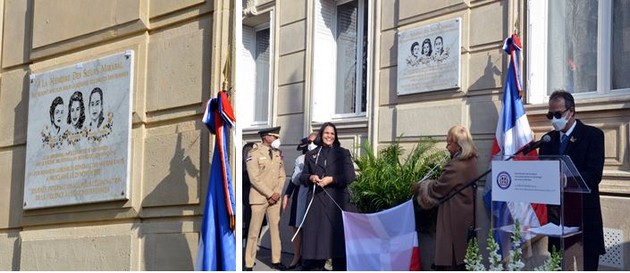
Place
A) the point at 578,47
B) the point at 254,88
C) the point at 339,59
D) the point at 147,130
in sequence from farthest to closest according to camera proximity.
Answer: the point at 254,88 < the point at 339,59 < the point at 578,47 < the point at 147,130

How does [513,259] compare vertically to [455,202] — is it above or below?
below

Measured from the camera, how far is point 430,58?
9.38 metres

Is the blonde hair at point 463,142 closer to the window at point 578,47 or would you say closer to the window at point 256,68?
the window at point 578,47

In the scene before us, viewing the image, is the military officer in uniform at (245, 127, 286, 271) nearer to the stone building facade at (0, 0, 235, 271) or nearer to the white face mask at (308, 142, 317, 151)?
the white face mask at (308, 142, 317, 151)

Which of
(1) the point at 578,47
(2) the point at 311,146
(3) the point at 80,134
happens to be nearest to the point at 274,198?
(2) the point at 311,146

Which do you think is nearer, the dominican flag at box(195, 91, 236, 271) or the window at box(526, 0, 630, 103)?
the dominican flag at box(195, 91, 236, 271)

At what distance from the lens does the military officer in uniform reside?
9695 millimetres

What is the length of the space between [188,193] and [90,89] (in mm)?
1436

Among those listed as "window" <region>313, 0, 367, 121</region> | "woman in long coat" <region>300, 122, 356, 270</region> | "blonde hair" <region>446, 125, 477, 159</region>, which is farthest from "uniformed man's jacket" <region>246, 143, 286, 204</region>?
"blonde hair" <region>446, 125, 477, 159</region>

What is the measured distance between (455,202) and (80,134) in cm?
357

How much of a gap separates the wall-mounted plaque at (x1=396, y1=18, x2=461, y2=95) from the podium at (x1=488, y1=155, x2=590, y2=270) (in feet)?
12.7

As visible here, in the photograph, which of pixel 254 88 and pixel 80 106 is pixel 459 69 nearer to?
pixel 80 106

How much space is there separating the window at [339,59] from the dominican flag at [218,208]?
584 cm

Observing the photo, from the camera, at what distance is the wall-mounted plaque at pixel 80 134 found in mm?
6480
